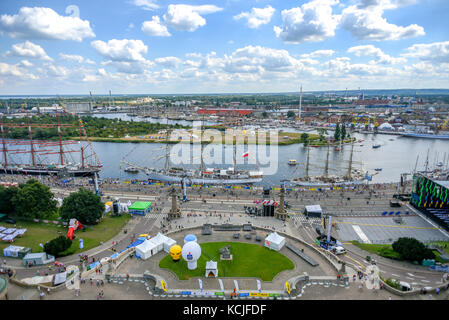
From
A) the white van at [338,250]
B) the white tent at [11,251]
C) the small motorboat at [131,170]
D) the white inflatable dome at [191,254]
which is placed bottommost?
the small motorboat at [131,170]

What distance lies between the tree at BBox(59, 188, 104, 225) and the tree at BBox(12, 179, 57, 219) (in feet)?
8.79

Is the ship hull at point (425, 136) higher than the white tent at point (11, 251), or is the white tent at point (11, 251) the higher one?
the ship hull at point (425, 136)

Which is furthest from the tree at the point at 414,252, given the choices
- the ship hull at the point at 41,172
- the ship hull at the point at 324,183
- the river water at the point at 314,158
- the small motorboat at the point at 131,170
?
the ship hull at the point at 41,172

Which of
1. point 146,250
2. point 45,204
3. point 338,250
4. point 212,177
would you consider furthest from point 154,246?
point 212,177

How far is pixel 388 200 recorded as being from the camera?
186ft

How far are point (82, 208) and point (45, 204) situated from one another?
6494 mm

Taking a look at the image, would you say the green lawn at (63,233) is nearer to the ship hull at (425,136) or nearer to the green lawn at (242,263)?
the green lawn at (242,263)

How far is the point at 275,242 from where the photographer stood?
32.2 meters

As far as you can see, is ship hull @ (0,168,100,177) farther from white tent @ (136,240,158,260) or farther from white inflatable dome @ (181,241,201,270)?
white inflatable dome @ (181,241,201,270)

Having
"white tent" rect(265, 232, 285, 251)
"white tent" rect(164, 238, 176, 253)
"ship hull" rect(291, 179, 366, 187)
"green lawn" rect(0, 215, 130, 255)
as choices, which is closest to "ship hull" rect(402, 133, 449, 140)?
"ship hull" rect(291, 179, 366, 187)

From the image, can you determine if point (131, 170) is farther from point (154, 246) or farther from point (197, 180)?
point (154, 246)

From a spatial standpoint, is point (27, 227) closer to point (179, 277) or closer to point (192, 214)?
point (192, 214)

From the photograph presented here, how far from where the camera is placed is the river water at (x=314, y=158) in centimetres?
8608
